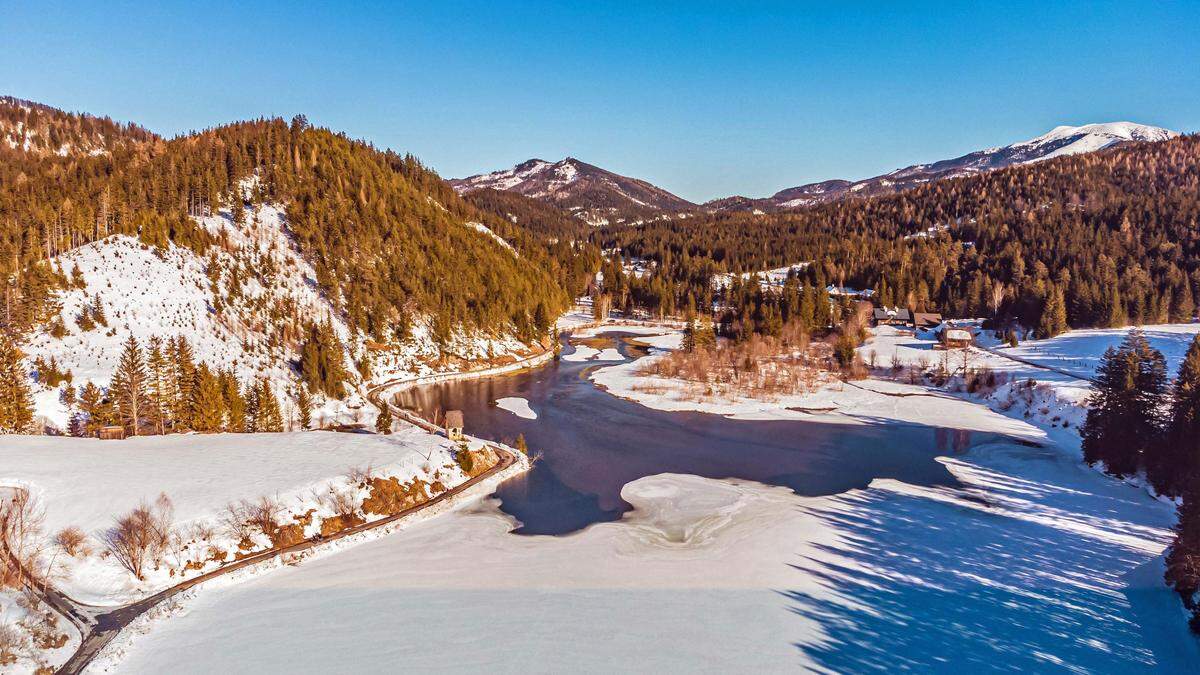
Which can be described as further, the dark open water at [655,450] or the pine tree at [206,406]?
the pine tree at [206,406]

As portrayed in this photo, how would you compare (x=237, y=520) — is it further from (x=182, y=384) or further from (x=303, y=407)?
(x=303, y=407)

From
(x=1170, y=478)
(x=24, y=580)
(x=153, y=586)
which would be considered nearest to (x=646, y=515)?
(x=153, y=586)

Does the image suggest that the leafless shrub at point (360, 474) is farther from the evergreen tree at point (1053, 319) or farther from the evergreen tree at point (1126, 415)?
the evergreen tree at point (1053, 319)

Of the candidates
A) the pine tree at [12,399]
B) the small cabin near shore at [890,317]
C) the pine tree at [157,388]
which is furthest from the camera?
the small cabin near shore at [890,317]

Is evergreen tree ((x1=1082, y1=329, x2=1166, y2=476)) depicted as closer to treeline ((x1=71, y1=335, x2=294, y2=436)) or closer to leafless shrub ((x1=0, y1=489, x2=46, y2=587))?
leafless shrub ((x1=0, y1=489, x2=46, y2=587))

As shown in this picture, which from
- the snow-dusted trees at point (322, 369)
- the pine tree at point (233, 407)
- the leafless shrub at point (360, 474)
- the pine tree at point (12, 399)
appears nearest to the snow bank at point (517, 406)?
the snow-dusted trees at point (322, 369)

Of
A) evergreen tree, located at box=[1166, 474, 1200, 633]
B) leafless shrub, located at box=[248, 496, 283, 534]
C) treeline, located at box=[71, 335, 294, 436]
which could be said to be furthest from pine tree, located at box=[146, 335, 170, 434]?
evergreen tree, located at box=[1166, 474, 1200, 633]
